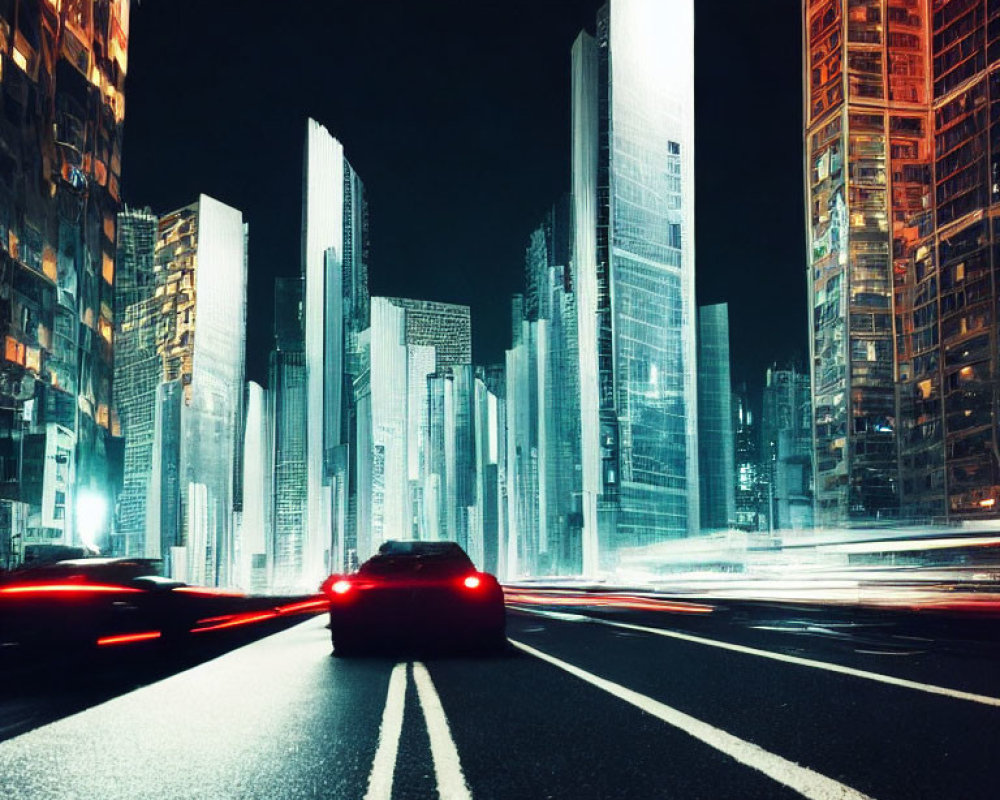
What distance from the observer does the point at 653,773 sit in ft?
16.4

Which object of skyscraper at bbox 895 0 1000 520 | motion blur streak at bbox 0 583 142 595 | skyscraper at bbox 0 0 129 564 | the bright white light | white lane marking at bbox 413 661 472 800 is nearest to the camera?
white lane marking at bbox 413 661 472 800

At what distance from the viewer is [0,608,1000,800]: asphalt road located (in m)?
4.82

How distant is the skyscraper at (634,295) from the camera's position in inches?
5625

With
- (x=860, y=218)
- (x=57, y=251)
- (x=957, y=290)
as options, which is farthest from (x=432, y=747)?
(x=860, y=218)

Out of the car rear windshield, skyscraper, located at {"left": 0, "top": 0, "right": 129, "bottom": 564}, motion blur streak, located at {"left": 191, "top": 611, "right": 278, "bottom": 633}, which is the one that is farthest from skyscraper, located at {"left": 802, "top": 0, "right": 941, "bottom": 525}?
the car rear windshield

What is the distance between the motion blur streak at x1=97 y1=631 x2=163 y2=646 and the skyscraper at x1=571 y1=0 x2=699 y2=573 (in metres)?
126

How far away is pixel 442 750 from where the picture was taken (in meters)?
5.70

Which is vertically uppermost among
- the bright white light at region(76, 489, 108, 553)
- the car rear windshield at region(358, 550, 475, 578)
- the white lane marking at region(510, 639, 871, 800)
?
the bright white light at region(76, 489, 108, 553)

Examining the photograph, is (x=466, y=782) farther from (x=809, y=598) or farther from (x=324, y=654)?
(x=809, y=598)

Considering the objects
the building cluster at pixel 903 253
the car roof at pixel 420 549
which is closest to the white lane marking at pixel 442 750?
the car roof at pixel 420 549

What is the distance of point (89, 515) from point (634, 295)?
92.1 metres

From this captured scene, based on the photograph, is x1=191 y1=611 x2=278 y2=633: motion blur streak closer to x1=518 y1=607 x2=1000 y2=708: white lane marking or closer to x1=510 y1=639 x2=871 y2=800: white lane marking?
x1=518 y1=607 x2=1000 y2=708: white lane marking

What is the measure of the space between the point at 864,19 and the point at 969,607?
119 meters

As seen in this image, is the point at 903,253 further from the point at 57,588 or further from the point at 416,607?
the point at 57,588
